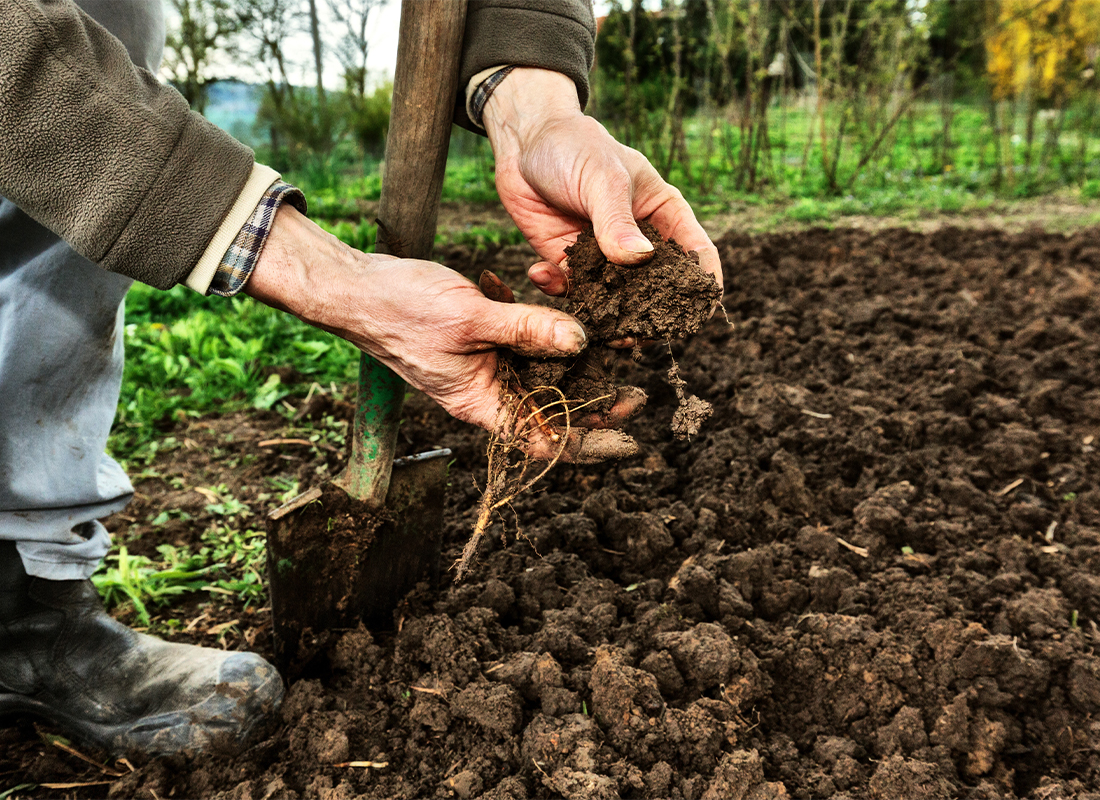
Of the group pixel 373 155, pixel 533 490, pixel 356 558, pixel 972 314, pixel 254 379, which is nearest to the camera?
pixel 356 558

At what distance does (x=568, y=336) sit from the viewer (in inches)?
58.4

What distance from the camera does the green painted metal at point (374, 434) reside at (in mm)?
1942

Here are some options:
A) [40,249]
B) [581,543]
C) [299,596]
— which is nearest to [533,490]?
[581,543]

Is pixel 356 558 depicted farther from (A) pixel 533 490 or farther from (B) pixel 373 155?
(B) pixel 373 155

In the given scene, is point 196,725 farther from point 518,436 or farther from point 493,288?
point 493,288

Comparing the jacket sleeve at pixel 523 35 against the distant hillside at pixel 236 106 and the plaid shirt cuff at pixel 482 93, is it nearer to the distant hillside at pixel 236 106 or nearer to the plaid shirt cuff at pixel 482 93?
the plaid shirt cuff at pixel 482 93

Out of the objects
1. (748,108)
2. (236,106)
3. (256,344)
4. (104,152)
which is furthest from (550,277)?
(236,106)

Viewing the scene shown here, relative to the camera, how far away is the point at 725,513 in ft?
7.63

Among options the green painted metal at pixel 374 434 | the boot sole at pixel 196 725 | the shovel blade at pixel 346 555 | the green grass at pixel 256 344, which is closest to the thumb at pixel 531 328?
the green painted metal at pixel 374 434

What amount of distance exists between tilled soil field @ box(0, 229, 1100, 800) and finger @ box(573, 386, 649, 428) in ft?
1.24

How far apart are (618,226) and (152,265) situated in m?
0.88

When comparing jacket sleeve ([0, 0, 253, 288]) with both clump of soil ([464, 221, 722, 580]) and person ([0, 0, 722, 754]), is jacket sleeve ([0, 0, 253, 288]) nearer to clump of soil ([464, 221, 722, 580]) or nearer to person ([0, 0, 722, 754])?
person ([0, 0, 722, 754])

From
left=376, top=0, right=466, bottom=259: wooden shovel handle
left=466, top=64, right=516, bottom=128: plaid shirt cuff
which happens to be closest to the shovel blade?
left=376, top=0, right=466, bottom=259: wooden shovel handle

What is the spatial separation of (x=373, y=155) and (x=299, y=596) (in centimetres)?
973
